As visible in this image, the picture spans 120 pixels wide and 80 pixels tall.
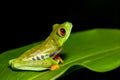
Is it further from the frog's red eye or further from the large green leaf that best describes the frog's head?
the large green leaf

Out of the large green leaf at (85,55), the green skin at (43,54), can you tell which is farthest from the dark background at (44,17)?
the green skin at (43,54)

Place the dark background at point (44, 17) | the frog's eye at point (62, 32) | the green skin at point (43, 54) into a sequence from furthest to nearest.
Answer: the dark background at point (44, 17) → the frog's eye at point (62, 32) → the green skin at point (43, 54)

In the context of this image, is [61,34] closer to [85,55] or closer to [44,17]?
[85,55]

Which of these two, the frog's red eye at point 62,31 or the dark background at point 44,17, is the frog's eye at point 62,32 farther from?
the dark background at point 44,17

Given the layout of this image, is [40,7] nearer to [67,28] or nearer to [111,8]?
[111,8]

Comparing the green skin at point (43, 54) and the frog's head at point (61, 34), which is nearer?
the green skin at point (43, 54)

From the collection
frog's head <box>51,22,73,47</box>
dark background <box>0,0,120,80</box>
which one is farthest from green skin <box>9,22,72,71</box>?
dark background <box>0,0,120,80</box>

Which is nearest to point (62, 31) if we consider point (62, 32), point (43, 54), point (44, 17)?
point (62, 32)
